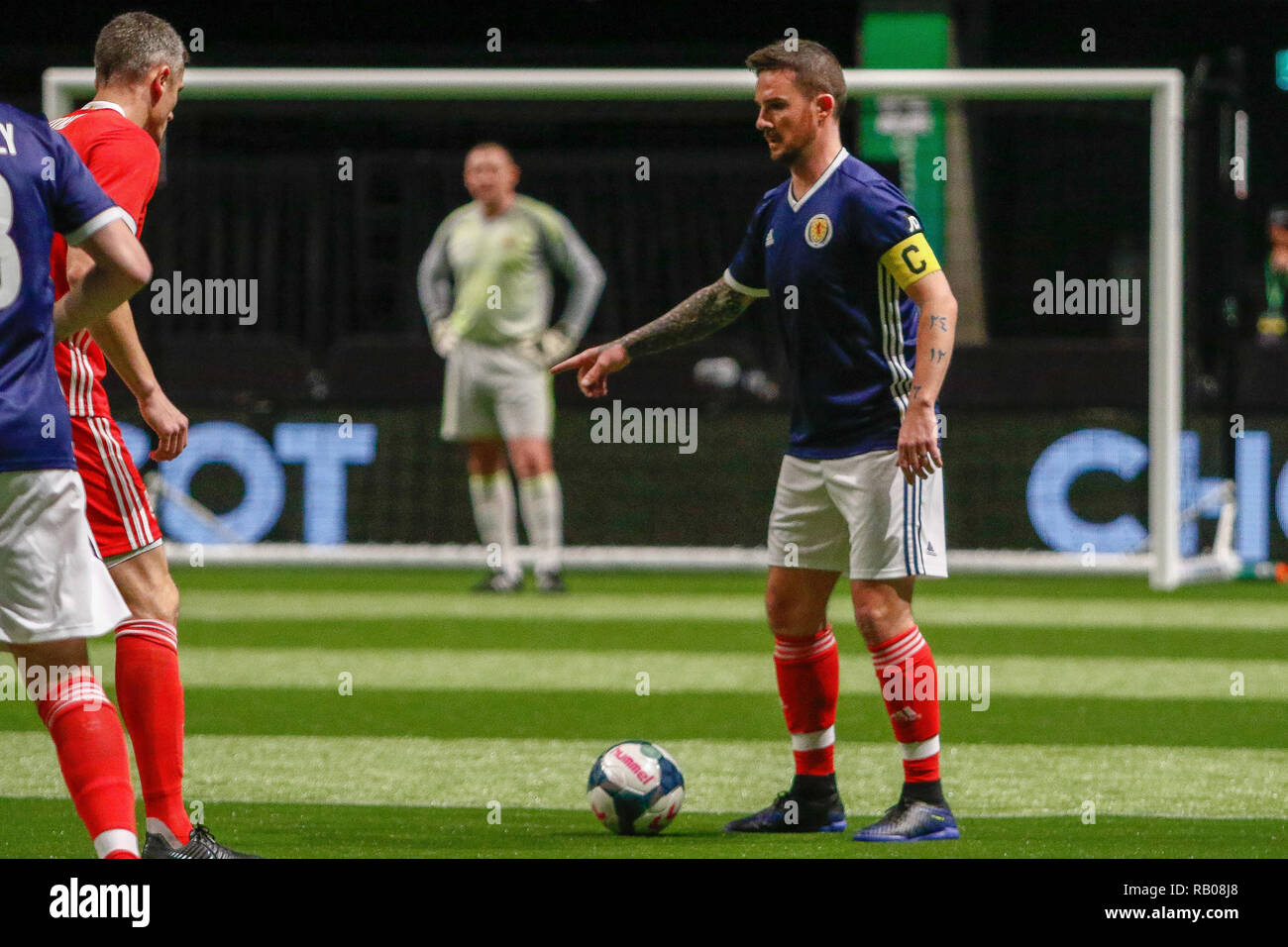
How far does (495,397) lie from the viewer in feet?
37.4

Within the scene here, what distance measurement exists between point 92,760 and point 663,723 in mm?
3300

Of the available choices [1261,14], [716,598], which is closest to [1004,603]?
[716,598]

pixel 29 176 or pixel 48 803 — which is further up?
pixel 29 176

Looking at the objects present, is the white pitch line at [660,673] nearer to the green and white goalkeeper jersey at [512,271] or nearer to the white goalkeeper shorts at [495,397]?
the white goalkeeper shorts at [495,397]

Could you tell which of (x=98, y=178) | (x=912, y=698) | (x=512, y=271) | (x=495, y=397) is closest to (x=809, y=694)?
(x=912, y=698)

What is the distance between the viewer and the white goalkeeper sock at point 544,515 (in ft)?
37.1

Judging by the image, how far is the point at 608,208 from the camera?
13.7m

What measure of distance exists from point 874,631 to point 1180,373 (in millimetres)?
7125

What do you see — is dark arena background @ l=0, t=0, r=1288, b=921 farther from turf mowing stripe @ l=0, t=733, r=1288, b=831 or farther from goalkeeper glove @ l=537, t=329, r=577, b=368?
goalkeeper glove @ l=537, t=329, r=577, b=368

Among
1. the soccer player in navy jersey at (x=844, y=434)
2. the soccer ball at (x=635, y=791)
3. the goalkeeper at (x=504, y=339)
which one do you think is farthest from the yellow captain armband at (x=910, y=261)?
the goalkeeper at (x=504, y=339)

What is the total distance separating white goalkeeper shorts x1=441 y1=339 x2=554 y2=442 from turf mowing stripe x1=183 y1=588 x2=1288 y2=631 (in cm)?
90

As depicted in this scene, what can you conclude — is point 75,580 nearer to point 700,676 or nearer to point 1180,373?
point 700,676

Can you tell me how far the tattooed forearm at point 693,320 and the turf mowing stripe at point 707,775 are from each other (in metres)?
1.22

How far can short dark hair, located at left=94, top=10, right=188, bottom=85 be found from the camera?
4621 millimetres
